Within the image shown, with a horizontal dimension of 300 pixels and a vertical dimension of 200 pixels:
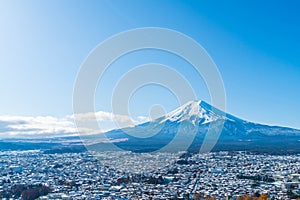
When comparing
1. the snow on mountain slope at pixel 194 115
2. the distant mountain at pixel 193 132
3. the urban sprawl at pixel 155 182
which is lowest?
the urban sprawl at pixel 155 182

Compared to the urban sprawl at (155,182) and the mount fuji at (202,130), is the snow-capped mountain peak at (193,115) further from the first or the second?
the urban sprawl at (155,182)

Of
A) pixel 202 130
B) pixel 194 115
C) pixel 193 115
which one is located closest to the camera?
pixel 202 130

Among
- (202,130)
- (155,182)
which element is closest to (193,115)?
(202,130)

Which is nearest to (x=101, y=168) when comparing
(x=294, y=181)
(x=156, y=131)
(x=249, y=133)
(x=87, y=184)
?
(x=87, y=184)

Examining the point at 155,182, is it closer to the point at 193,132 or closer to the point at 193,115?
the point at 193,132

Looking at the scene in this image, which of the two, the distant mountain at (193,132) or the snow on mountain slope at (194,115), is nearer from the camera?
the distant mountain at (193,132)

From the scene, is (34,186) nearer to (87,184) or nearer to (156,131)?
(87,184)

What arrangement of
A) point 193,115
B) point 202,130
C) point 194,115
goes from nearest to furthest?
point 202,130 < point 194,115 < point 193,115

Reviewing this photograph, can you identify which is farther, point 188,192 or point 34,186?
point 34,186

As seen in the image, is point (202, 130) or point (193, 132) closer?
point (193, 132)

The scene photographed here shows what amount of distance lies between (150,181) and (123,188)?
70.2 inches

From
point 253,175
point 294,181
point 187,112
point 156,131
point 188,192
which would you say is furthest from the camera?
point 187,112

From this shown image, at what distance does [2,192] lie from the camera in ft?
46.1

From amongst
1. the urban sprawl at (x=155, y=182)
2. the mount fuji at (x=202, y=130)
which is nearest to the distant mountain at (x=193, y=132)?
the mount fuji at (x=202, y=130)
